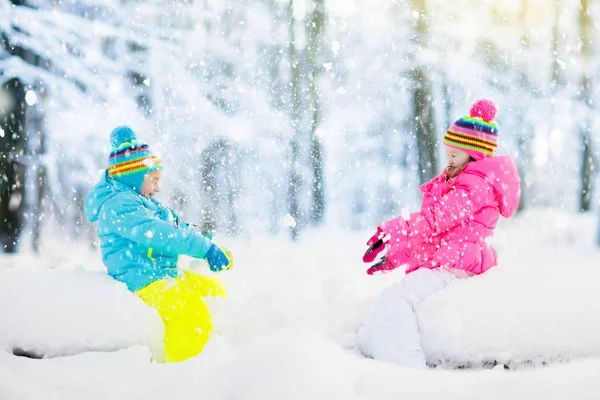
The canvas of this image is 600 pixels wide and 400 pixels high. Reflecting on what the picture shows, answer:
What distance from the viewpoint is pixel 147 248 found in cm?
321

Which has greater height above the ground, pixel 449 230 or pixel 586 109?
pixel 586 109

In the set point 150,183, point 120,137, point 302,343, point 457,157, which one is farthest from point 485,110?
point 120,137

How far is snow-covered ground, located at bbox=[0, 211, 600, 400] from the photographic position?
2.22 meters

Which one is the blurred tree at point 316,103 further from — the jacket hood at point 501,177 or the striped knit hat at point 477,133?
the jacket hood at point 501,177

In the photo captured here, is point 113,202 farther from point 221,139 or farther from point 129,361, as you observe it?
point 221,139

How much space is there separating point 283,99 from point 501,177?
8.09 m

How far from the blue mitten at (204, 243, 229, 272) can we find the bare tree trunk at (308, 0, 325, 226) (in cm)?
791

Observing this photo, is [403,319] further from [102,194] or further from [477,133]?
[102,194]

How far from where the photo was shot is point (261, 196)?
36.5 ft

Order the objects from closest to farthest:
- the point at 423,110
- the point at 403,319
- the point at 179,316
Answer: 1. the point at 403,319
2. the point at 179,316
3. the point at 423,110

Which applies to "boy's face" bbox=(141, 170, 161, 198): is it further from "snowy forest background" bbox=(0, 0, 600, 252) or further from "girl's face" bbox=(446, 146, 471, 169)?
"snowy forest background" bbox=(0, 0, 600, 252)

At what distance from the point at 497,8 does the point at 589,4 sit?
5.00 feet

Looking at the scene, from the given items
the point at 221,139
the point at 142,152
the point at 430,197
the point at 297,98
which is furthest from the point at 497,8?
the point at 142,152

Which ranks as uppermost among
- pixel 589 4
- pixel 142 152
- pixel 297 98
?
pixel 589 4
